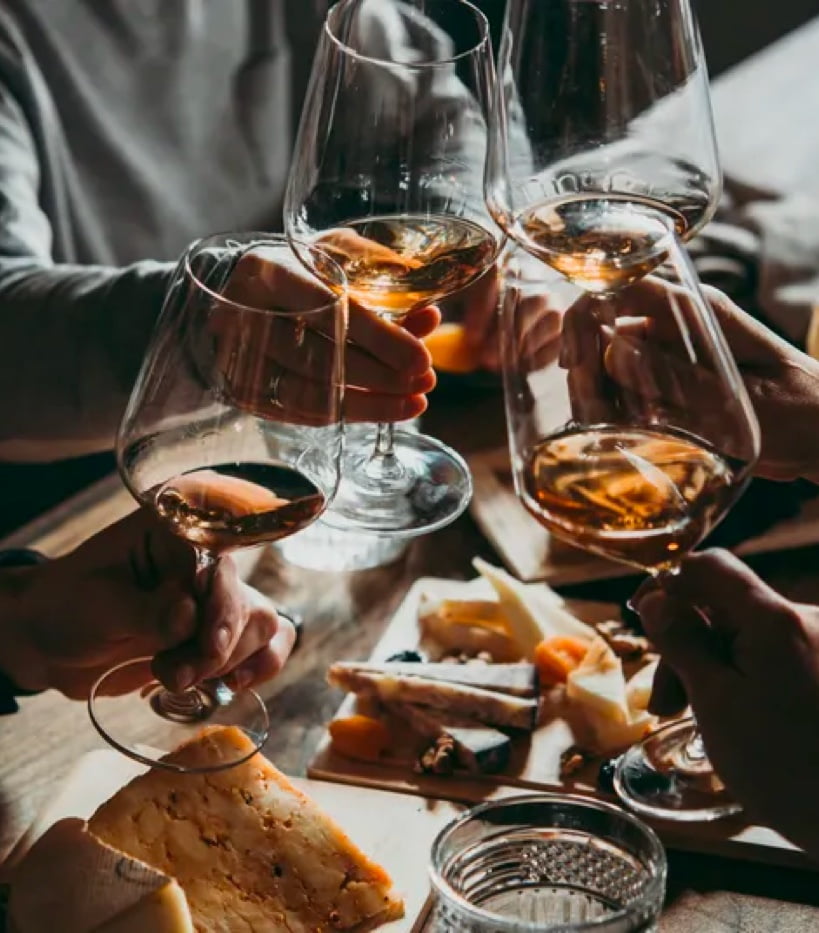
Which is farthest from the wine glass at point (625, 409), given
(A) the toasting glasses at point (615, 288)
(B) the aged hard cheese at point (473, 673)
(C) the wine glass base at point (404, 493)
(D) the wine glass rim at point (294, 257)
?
(B) the aged hard cheese at point (473, 673)

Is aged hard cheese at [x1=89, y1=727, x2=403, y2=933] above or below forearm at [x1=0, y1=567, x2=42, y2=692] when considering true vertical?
below

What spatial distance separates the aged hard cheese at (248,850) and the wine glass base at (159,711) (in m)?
0.04

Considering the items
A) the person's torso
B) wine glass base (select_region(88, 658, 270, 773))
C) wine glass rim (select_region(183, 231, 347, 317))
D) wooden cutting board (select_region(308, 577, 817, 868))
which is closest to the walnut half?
wooden cutting board (select_region(308, 577, 817, 868))

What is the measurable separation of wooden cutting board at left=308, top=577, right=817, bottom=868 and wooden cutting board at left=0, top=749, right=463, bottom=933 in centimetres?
1

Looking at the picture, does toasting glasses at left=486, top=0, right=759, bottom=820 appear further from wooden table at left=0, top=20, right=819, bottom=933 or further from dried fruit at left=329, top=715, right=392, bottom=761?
dried fruit at left=329, top=715, right=392, bottom=761

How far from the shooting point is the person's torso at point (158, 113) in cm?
194

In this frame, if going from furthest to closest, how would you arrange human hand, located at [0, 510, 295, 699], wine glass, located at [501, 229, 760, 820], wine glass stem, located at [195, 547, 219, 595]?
1. human hand, located at [0, 510, 295, 699]
2. wine glass stem, located at [195, 547, 219, 595]
3. wine glass, located at [501, 229, 760, 820]

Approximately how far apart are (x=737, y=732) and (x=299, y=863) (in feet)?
0.90

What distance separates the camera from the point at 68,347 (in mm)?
1483

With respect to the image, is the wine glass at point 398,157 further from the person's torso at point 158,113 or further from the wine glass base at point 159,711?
the person's torso at point 158,113

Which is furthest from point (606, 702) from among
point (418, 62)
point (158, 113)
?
point (158, 113)

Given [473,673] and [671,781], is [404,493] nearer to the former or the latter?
[473,673]

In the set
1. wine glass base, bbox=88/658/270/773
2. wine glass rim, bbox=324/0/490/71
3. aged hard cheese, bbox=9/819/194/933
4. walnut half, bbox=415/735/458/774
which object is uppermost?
wine glass rim, bbox=324/0/490/71

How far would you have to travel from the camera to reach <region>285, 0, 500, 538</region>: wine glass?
0.88 meters
